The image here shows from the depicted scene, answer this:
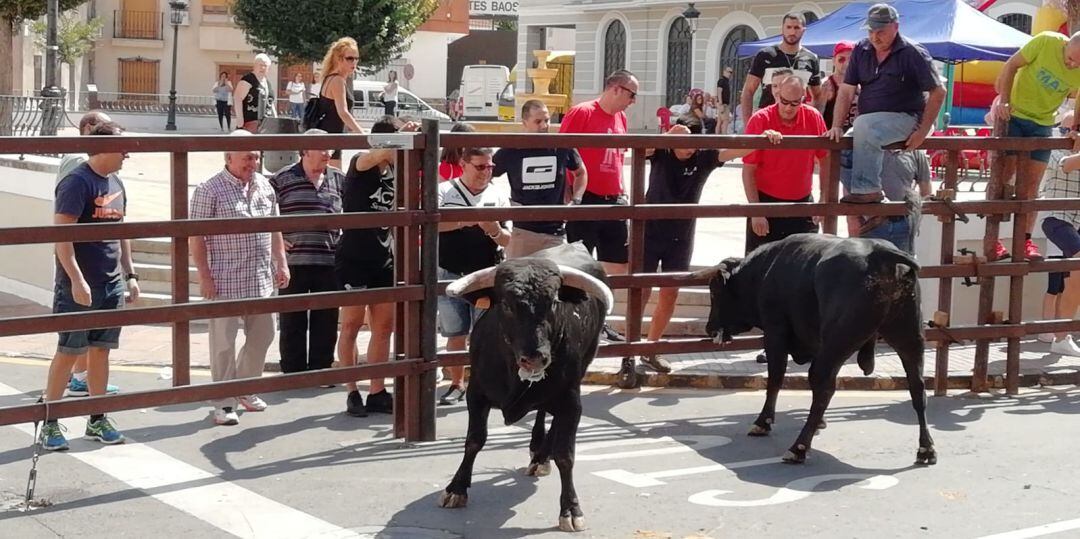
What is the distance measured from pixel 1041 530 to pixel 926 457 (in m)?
1.22

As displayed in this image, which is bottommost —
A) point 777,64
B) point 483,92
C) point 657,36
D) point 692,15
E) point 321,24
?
point 777,64

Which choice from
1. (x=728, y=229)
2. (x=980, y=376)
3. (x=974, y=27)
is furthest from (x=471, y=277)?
(x=974, y=27)

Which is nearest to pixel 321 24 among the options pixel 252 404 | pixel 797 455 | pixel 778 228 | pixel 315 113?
pixel 315 113

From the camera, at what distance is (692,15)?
45812 millimetres

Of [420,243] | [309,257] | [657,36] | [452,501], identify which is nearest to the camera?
[452,501]

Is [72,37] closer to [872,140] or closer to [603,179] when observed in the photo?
[603,179]

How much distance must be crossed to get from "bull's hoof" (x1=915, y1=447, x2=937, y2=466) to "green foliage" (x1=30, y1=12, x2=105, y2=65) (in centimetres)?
5135

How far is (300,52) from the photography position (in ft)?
146

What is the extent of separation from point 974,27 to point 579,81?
1284 inches

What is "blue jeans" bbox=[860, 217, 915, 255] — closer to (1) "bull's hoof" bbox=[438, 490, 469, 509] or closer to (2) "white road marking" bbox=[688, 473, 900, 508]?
(2) "white road marking" bbox=[688, 473, 900, 508]

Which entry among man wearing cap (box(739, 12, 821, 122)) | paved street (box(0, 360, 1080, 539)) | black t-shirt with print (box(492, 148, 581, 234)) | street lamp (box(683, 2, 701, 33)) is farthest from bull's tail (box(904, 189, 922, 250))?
street lamp (box(683, 2, 701, 33))

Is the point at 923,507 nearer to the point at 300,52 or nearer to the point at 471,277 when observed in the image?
the point at 471,277

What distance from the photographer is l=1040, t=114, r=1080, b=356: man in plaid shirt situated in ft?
34.9

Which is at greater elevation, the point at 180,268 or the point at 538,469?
the point at 180,268
